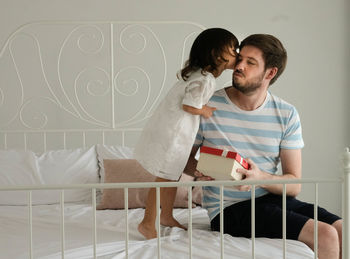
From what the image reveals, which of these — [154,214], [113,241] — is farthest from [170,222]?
[113,241]

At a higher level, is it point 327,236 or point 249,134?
point 249,134

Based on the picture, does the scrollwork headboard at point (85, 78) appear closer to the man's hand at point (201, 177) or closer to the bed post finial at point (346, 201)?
the man's hand at point (201, 177)

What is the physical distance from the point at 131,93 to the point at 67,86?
0.38 m

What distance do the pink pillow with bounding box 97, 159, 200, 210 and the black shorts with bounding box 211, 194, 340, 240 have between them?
61cm

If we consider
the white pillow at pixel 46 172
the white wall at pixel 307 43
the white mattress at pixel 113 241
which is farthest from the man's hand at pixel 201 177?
the white wall at pixel 307 43

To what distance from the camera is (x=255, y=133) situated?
80.4 inches

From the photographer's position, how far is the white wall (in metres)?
3.44

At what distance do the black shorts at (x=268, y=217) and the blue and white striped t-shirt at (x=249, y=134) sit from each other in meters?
0.04

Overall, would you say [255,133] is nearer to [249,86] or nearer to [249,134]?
[249,134]

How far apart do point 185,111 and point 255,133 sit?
0.85 ft

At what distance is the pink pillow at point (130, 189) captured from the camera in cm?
263

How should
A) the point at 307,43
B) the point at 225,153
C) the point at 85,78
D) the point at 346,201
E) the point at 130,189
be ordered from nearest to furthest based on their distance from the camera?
1. the point at 346,201
2. the point at 225,153
3. the point at 130,189
4. the point at 85,78
5. the point at 307,43

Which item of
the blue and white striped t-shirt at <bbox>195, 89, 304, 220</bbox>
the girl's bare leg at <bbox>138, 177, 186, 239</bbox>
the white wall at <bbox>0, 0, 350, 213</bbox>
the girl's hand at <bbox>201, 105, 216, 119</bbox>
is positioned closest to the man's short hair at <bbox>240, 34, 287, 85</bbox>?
the blue and white striped t-shirt at <bbox>195, 89, 304, 220</bbox>

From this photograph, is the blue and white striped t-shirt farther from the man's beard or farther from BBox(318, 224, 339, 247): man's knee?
BBox(318, 224, 339, 247): man's knee
